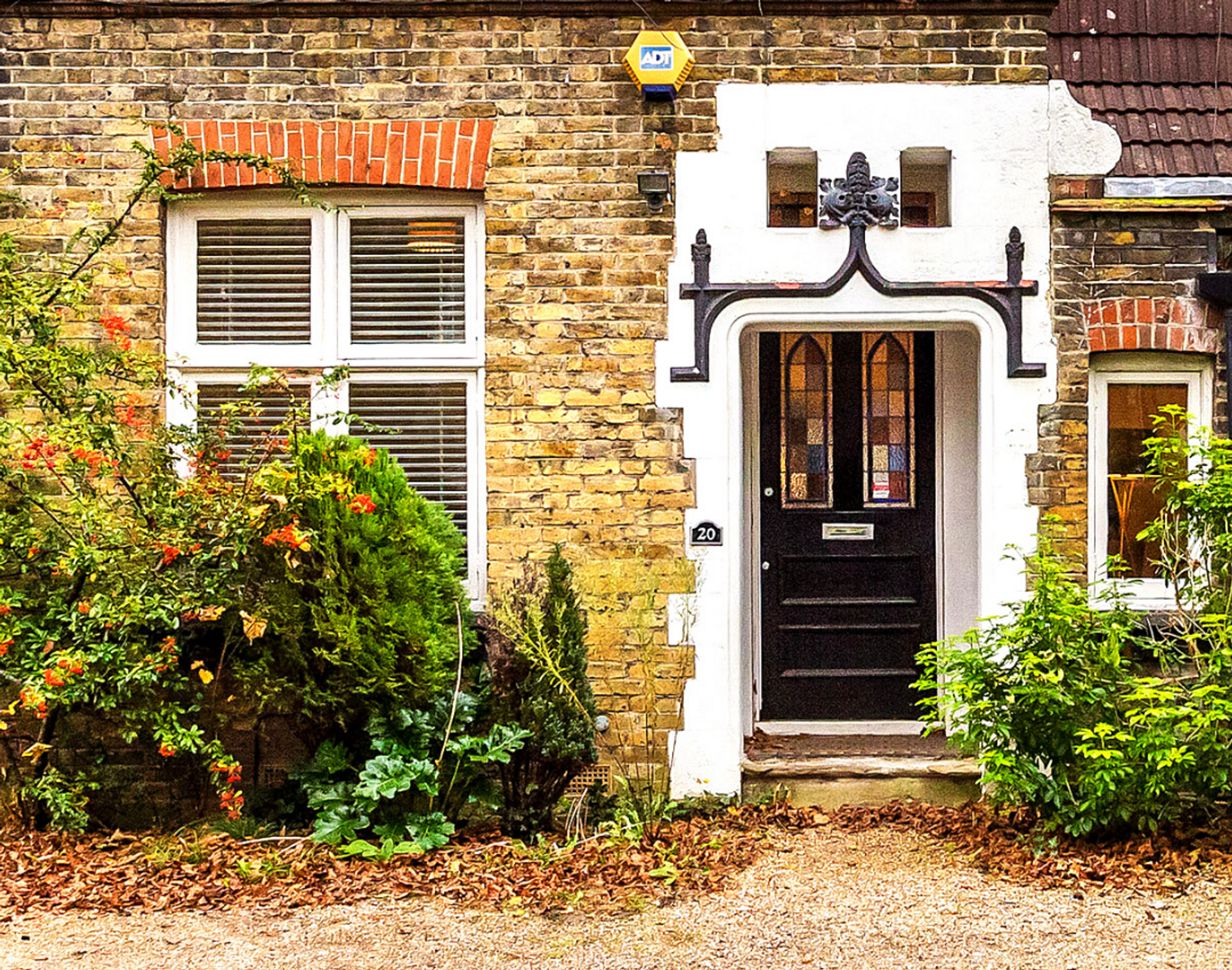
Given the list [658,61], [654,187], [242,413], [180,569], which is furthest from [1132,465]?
[180,569]

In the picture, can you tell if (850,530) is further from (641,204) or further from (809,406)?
(641,204)

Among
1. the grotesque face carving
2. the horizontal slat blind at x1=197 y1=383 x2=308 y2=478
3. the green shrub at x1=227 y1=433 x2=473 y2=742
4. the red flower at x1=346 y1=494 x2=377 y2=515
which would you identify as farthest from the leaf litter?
the grotesque face carving

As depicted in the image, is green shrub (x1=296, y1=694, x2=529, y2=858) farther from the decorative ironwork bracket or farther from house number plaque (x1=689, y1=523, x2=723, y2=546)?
the decorative ironwork bracket

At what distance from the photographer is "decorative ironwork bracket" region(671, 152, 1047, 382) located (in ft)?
19.5

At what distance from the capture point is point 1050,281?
6.00 m

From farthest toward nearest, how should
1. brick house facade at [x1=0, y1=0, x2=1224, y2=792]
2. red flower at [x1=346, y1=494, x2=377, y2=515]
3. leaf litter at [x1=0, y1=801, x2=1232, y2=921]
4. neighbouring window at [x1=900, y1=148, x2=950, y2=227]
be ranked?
neighbouring window at [x1=900, y1=148, x2=950, y2=227] → brick house facade at [x1=0, y1=0, x2=1224, y2=792] → red flower at [x1=346, y1=494, x2=377, y2=515] → leaf litter at [x1=0, y1=801, x2=1232, y2=921]

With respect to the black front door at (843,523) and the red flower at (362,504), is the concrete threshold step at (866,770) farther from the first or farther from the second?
the red flower at (362,504)

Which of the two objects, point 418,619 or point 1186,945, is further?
point 418,619

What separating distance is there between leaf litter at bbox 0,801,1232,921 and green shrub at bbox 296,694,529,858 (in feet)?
0.36

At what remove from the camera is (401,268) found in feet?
20.3

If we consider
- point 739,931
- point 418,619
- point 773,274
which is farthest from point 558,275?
point 739,931

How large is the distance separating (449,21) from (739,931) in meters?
4.36

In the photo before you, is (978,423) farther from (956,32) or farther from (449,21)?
(449,21)

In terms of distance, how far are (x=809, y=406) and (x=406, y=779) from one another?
317cm
